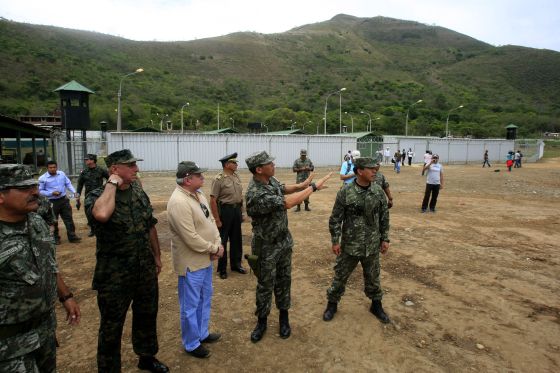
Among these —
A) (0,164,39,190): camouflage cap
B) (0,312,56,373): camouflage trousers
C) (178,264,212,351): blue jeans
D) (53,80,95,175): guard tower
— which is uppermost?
(53,80,95,175): guard tower

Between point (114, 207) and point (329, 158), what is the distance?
25.8 m

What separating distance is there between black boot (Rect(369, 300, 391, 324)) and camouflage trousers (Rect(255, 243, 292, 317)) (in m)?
1.09

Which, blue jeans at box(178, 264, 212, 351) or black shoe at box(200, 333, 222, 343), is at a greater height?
blue jeans at box(178, 264, 212, 351)

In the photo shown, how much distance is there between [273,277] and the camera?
350cm

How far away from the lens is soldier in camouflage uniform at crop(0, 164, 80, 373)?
1.86 meters

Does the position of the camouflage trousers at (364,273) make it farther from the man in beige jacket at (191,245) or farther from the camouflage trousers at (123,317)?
the camouflage trousers at (123,317)

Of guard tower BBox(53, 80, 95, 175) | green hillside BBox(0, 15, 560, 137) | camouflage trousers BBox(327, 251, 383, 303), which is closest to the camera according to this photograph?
camouflage trousers BBox(327, 251, 383, 303)

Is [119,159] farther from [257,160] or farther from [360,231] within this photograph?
[360,231]

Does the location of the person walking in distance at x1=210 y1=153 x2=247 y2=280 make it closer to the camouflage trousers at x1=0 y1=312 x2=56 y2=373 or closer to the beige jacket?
the beige jacket

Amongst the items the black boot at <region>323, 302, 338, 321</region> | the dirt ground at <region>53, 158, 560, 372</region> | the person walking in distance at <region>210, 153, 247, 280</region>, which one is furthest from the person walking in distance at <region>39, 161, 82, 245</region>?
the black boot at <region>323, 302, 338, 321</region>

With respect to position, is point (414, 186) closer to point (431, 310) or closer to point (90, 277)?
point (431, 310)

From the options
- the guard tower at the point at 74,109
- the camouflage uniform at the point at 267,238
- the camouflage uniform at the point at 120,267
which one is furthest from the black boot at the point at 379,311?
the guard tower at the point at 74,109

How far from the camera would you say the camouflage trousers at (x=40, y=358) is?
1.85m

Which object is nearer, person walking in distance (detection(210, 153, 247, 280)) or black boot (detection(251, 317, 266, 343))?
black boot (detection(251, 317, 266, 343))
